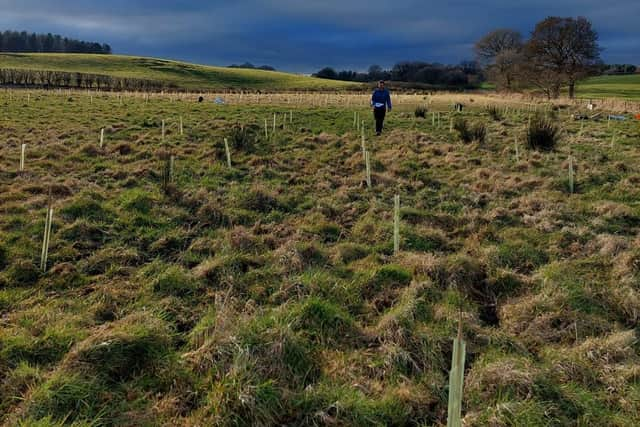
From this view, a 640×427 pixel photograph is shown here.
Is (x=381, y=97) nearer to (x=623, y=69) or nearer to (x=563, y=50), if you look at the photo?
(x=563, y=50)

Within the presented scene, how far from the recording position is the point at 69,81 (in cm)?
6031

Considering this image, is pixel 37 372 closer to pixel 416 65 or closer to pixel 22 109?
pixel 22 109

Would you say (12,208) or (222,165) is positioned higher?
(222,165)

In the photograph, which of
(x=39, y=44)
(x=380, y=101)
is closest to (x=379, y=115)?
(x=380, y=101)

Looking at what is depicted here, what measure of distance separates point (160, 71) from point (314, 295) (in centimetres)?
8704

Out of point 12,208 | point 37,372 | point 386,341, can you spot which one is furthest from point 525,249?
point 12,208

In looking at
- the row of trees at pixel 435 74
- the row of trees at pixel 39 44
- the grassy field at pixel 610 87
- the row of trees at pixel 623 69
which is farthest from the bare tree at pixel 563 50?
the row of trees at pixel 39 44

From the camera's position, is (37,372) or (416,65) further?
(416,65)

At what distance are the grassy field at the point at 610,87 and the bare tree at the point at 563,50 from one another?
22.2 feet

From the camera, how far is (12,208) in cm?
736

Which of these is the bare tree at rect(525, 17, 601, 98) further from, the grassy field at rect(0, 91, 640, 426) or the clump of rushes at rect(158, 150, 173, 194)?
the clump of rushes at rect(158, 150, 173, 194)

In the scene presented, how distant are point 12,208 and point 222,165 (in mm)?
4521

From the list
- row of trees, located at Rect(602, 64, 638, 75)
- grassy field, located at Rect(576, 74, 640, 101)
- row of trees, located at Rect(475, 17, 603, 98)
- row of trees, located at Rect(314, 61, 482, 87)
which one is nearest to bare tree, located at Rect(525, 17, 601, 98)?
row of trees, located at Rect(475, 17, 603, 98)

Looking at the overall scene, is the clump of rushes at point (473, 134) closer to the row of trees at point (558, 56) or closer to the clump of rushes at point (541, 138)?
the clump of rushes at point (541, 138)
